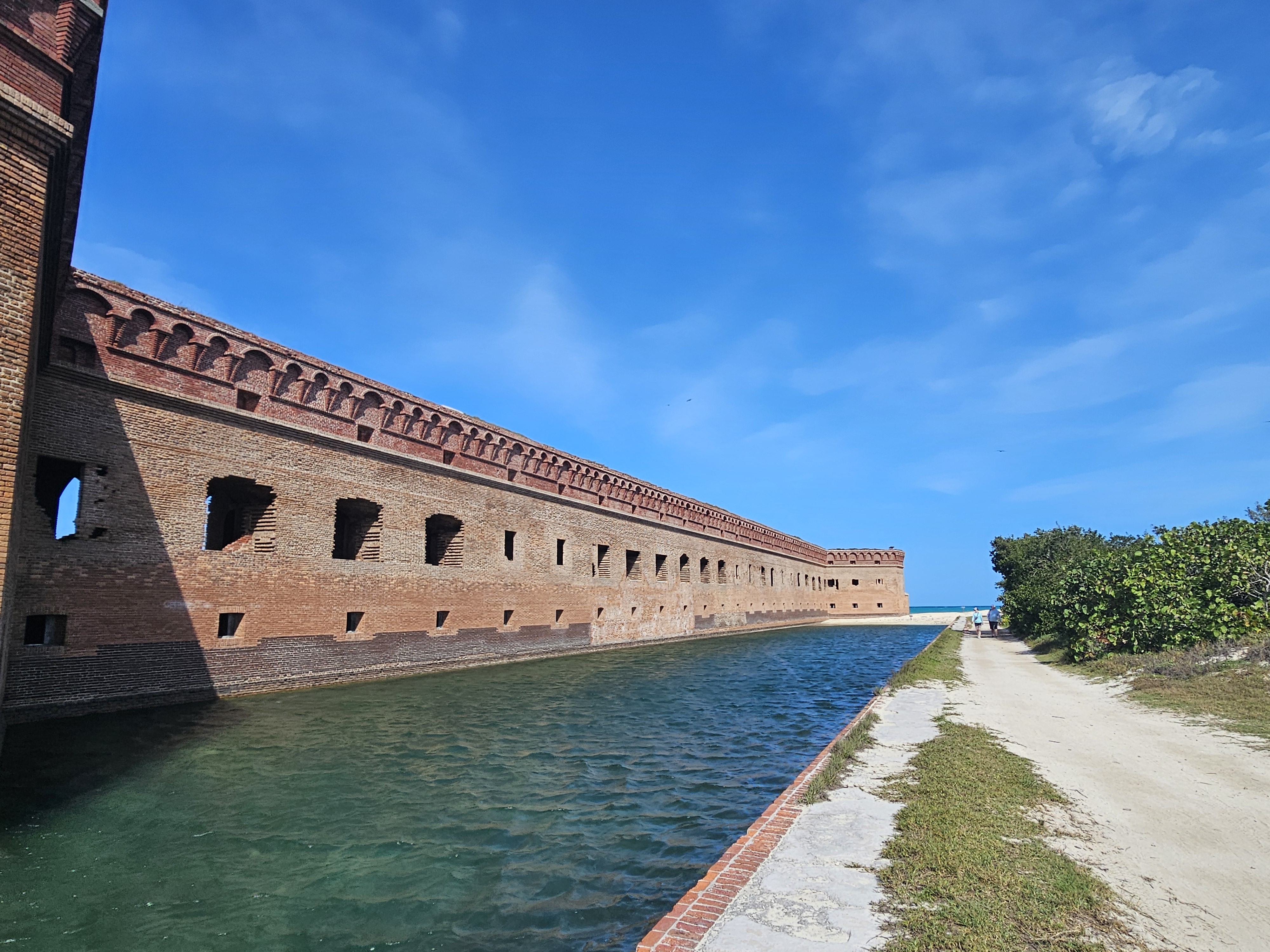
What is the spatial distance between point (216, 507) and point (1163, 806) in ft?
66.3

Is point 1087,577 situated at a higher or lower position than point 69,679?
higher

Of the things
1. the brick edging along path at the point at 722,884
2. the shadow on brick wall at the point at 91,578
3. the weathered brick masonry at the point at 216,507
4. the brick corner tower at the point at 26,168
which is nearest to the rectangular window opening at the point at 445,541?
the weathered brick masonry at the point at 216,507

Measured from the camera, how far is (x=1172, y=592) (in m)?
14.4

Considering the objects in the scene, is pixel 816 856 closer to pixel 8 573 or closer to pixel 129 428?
pixel 8 573

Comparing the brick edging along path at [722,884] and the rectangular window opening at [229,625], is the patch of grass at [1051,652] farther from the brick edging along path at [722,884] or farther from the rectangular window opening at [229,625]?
the rectangular window opening at [229,625]

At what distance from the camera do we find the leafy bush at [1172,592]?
43.8ft

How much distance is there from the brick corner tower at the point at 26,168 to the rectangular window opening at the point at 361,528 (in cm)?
786

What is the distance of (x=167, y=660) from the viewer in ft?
35.8

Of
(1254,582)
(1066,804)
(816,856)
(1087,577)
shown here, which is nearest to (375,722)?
(816,856)

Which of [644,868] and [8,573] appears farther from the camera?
[8,573]

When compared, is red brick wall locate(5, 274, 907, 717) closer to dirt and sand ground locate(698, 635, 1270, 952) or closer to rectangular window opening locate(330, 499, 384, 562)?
rectangular window opening locate(330, 499, 384, 562)

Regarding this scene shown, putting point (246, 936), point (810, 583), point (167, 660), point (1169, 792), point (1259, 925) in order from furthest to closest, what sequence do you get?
point (810, 583) → point (167, 660) → point (1169, 792) → point (246, 936) → point (1259, 925)

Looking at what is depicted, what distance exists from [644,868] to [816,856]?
149 centimetres

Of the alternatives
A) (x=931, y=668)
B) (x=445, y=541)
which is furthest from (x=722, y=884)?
(x=445, y=541)
